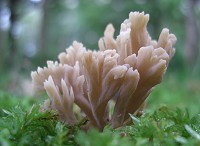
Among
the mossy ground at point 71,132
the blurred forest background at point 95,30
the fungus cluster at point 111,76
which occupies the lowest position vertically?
the mossy ground at point 71,132

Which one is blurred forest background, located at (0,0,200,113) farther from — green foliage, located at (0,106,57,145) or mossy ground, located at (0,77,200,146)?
green foliage, located at (0,106,57,145)

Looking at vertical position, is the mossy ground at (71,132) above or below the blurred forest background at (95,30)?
below

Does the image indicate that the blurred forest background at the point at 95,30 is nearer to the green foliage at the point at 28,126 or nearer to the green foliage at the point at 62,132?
the green foliage at the point at 62,132

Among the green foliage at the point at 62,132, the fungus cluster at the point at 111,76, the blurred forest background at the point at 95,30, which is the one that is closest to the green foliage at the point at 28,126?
the green foliage at the point at 62,132

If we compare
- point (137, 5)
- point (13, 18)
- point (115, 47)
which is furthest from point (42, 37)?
point (115, 47)

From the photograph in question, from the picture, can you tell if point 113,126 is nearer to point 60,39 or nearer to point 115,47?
point 115,47

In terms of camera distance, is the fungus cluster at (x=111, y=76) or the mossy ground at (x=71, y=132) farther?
the fungus cluster at (x=111, y=76)

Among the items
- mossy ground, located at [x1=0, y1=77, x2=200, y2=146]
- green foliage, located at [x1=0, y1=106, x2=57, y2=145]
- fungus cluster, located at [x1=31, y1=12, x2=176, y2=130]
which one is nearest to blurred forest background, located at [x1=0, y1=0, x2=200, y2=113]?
fungus cluster, located at [x1=31, y1=12, x2=176, y2=130]
